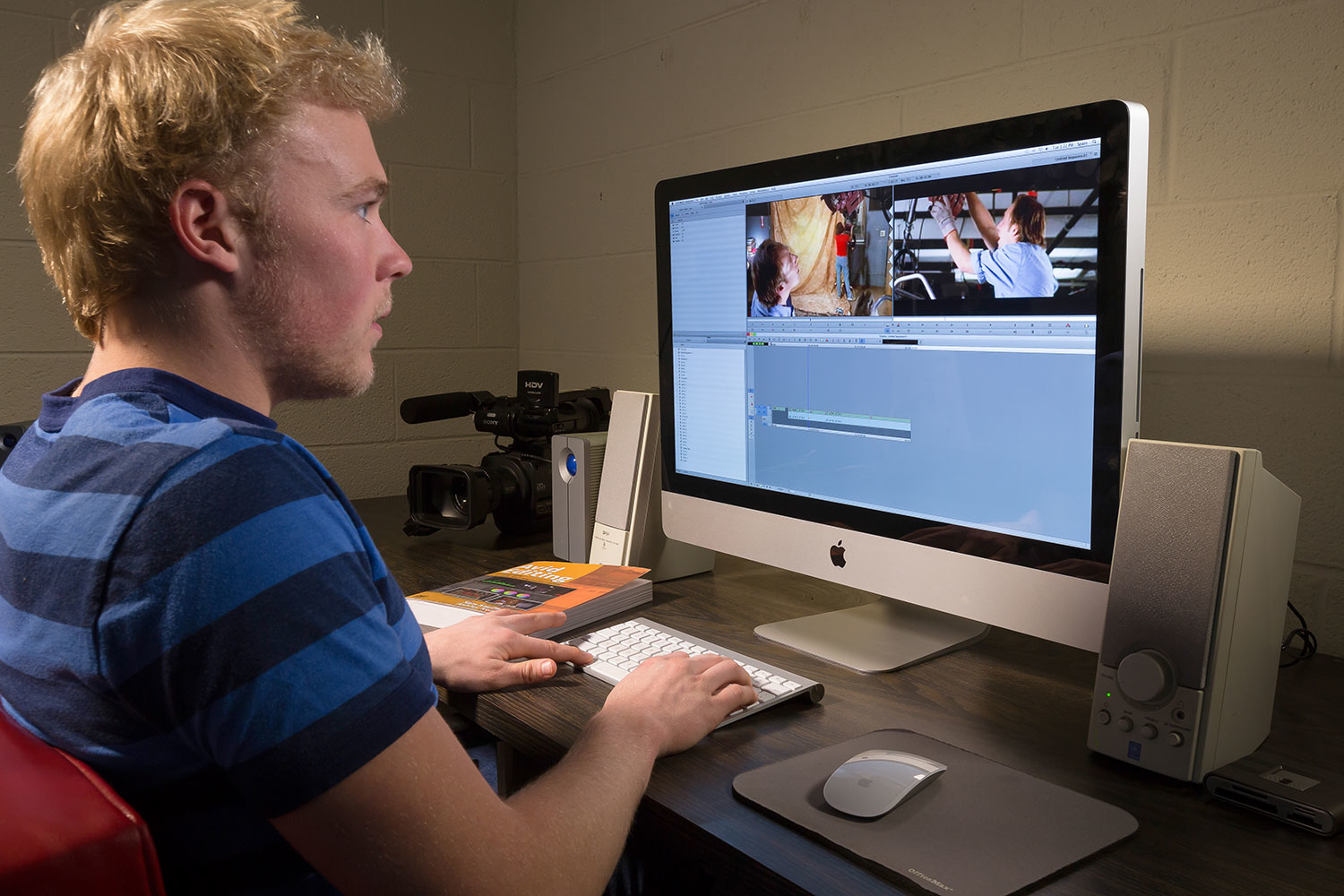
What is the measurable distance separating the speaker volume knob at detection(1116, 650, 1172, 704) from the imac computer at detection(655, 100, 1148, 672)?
56 mm

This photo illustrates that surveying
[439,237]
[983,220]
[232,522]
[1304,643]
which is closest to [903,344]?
[983,220]

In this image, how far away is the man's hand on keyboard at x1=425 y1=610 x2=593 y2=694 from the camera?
3.35ft

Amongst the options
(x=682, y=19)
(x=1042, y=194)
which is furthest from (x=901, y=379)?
(x=682, y=19)

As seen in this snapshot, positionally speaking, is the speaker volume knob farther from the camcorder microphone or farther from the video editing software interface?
the camcorder microphone

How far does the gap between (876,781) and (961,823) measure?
7 cm

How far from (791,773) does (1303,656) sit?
69 centimetres

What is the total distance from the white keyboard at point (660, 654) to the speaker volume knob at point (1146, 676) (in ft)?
0.92

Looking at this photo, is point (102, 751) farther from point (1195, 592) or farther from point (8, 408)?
point (8, 408)

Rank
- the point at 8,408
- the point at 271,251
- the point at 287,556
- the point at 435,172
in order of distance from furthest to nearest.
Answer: the point at 435,172
the point at 8,408
the point at 271,251
the point at 287,556

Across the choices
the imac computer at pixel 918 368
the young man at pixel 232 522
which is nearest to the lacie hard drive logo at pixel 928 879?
the young man at pixel 232 522

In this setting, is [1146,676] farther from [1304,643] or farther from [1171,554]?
[1304,643]

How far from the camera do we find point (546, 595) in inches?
49.3

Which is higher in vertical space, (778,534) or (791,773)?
(778,534)

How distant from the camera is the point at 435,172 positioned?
234 centimetres
